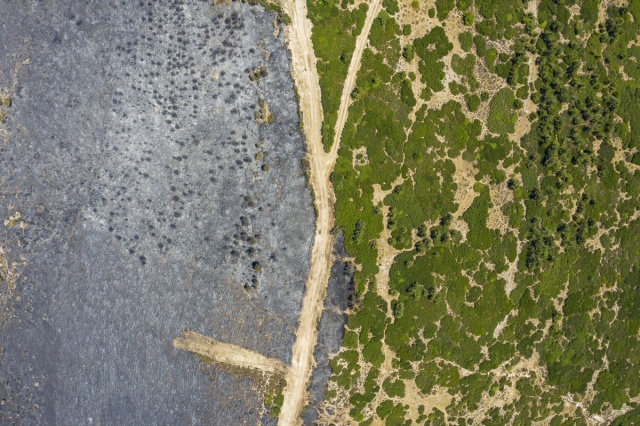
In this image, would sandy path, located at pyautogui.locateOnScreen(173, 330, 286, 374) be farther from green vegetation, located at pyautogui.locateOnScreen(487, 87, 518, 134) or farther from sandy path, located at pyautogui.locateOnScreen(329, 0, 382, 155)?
green vegetation, located at pyautogui.locateOnScreen(487, 87, 518, 134)

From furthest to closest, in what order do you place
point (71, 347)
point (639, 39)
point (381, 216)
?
point (639, 39) < point (381, 216) < point (71, 347)

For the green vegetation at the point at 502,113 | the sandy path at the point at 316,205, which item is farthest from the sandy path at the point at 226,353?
the green vegetation at the point at 502,113

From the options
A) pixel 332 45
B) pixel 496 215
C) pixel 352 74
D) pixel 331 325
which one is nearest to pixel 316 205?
pixel 331 325

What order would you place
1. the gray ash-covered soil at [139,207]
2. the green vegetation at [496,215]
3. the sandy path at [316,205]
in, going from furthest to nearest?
the green vegetation at [496,215] < the sandy path at [316,205] < the gray ash-covered soil at [139,207]

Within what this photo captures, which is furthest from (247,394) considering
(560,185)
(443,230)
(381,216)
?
(560,185)

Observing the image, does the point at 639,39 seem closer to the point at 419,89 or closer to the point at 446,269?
the point at 419,89

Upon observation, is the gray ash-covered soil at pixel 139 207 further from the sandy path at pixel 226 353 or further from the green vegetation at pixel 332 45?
the green vegetation at pixel 332 45

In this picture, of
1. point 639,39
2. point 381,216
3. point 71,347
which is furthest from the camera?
point 639,39
